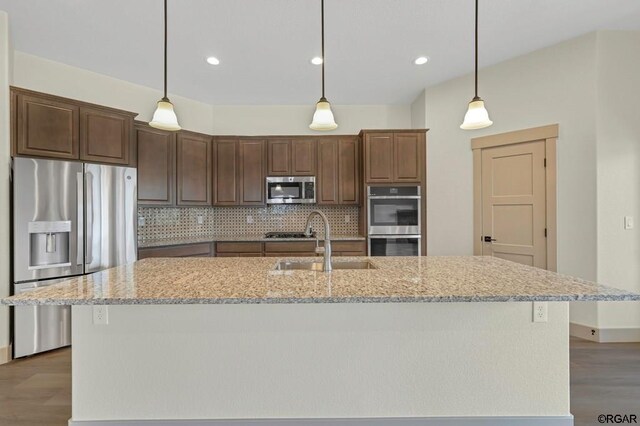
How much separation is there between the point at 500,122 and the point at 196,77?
3.58 metres

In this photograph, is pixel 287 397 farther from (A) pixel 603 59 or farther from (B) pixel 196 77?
(A) pixel 603 59

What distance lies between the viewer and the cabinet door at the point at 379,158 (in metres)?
4.04

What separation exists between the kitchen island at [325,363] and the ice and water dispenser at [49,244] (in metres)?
1.59

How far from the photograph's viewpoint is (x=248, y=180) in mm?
4371

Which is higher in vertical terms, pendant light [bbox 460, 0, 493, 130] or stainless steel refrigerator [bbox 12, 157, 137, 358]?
pendant light [bbox 460, 0, 493, 130]

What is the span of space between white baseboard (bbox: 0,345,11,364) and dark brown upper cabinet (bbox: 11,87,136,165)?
5.45ft

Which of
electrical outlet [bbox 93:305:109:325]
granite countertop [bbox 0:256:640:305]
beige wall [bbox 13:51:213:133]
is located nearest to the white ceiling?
beige wall [bbox 13:51:213:133]

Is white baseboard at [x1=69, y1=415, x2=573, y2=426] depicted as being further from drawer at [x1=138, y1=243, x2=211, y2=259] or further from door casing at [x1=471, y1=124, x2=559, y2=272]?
drawer at [x1=138, y1=243, x2=211, y2=259]

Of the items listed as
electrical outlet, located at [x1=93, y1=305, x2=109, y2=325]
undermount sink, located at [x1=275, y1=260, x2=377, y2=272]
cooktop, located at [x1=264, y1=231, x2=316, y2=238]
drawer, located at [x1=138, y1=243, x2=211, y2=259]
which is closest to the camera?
electrical outlet, located at [x1=93, y1=305, x2=109, y2=325]

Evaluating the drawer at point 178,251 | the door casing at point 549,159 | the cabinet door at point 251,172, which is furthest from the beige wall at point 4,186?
the door casing at point 549,159

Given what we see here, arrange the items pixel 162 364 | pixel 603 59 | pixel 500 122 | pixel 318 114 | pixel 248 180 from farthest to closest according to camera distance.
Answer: pixel 248 180 → pixel 500 122 → pixel 603 59 → pixel 318 114 → pixel 162 364

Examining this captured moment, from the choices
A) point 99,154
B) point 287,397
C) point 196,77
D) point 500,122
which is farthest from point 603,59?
point 99,154

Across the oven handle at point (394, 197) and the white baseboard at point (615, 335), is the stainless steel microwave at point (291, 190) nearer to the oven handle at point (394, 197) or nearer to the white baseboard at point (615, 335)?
the oven handle at point (394, 197)

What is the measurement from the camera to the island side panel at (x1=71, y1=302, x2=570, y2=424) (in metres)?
1.68
